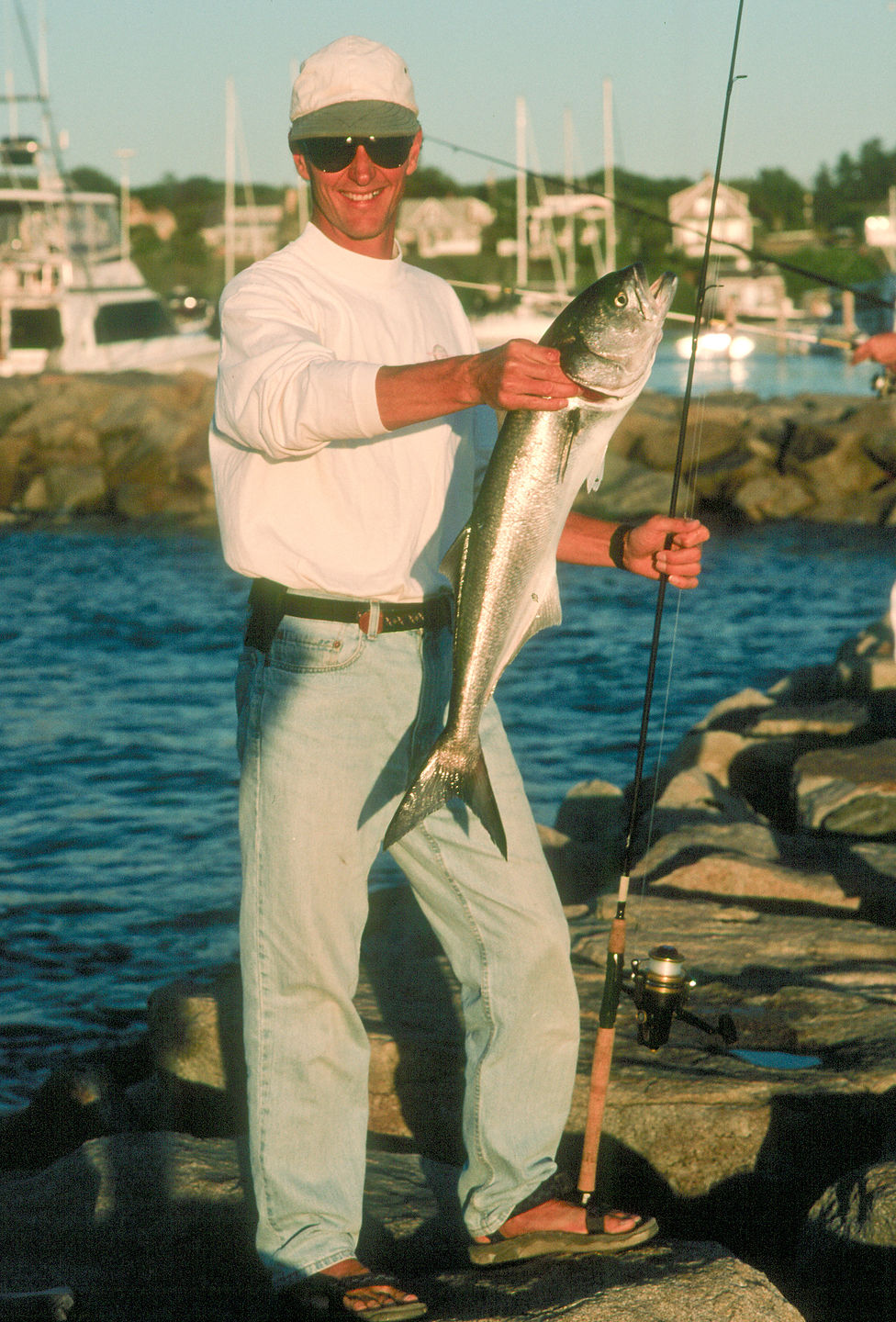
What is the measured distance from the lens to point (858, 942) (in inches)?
210

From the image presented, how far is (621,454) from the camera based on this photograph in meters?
27.5

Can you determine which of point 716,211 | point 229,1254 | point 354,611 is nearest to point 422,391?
point 354,611

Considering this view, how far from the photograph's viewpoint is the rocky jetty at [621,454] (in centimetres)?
2580

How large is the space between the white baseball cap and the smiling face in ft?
0.21

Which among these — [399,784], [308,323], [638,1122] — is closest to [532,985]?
[399,784]

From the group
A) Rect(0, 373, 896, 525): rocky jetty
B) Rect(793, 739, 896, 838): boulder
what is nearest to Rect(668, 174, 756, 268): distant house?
Rect(793, 739, 896, 838): boulder

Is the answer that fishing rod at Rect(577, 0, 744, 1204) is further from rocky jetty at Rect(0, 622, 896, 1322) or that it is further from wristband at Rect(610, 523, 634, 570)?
rocky jetty at Rect(0, 622, 896, 1322)

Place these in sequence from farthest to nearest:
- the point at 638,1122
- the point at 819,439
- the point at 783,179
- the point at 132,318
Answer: the point at 783,179 → the point at 132,318 → the point at 819,439 → the point at 638,1122

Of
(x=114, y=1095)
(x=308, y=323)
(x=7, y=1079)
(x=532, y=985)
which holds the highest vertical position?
(x=308, y=323)

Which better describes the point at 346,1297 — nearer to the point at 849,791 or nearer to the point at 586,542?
the point at 586,542

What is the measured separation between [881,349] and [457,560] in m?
3.10

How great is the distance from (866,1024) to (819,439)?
74.8ft

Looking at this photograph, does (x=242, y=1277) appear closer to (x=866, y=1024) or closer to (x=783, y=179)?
(x=866, y=1024)

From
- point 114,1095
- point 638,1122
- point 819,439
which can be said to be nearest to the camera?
point 638,1122
